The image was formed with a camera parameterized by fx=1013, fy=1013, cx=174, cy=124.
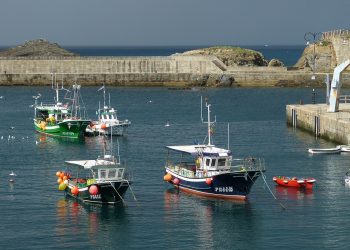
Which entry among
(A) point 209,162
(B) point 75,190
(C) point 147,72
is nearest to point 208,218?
(A) point 209,162

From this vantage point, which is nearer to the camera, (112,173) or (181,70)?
(112,173)

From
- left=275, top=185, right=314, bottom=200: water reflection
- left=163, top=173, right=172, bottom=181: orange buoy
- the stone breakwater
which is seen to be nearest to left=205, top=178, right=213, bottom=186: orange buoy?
left=163, top=173, right=172, bottom=181: orange buoy

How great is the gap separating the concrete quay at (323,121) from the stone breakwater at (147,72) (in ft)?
168

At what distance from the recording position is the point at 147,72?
159000 millimetres

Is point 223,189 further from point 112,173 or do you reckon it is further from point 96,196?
point 96,196

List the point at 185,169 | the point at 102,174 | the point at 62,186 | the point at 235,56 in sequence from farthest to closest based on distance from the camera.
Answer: the point at 235,56, the point at 185,169, the point at 62,186, the point at 102,174

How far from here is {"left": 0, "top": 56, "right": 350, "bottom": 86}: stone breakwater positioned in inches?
5999

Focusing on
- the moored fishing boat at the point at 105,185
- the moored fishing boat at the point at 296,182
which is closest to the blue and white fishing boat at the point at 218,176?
the moored fishing boat at the point at 296,182

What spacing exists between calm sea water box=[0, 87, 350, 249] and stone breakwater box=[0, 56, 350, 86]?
5542cm

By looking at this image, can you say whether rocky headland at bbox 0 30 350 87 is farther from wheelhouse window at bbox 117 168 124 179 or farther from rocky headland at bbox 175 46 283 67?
wheelhouse window at bbox 117 168 124 179

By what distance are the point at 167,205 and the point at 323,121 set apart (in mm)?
33093

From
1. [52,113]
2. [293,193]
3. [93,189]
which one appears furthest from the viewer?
[52,113]

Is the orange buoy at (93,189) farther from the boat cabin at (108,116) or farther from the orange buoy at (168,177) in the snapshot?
the boat cabin at (108,116)

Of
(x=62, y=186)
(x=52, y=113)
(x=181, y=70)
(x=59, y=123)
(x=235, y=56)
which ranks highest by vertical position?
(x=235, y=56)
